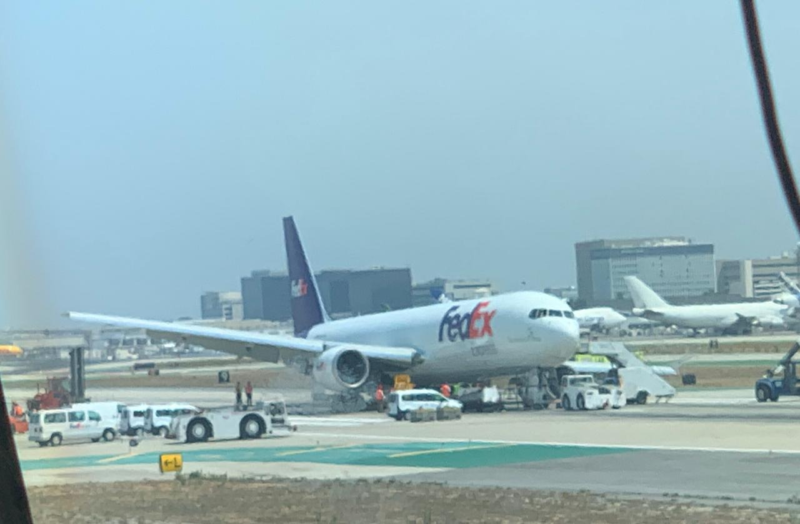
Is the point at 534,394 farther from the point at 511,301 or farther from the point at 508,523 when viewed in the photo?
the point at 508,523

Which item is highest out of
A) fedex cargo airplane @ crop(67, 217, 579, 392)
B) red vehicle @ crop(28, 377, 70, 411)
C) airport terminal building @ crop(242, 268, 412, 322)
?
airport terminal building @ crop(242, 268, 412, 322)

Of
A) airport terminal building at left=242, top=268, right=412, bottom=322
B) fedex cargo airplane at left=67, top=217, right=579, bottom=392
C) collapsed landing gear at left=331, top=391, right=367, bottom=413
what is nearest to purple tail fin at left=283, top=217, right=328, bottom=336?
airport terminal building at left=242, top=268, right=412, bottom=322

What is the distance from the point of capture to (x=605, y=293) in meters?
95.4

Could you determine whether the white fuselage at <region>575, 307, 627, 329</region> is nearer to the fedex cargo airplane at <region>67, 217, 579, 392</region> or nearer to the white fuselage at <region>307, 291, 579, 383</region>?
the fedex cargo airplane at <region>67, 217, 579, 392</region>

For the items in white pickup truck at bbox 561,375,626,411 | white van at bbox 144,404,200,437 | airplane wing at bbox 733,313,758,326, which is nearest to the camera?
white van at bbox 144,404,200,437

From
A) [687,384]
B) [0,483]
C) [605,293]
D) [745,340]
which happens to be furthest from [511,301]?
[745,340]

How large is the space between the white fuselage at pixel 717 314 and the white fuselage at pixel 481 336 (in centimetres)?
5438

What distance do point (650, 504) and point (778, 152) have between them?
14.8 meters

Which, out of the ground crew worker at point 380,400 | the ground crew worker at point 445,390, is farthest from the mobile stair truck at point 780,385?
the ground crew worker at point 380,400

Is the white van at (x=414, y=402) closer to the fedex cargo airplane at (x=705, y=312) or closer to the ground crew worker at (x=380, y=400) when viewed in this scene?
the ground crew worker at (x=380, y=400)

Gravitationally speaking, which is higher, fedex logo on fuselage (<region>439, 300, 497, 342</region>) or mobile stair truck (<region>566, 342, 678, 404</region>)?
fedex logo on fuselage (<region>439, 300, 497, 342</region>)

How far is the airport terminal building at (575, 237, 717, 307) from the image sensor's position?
8838cm

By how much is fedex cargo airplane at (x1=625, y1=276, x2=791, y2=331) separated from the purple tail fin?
47800 mm

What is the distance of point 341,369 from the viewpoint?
1832 inches
